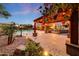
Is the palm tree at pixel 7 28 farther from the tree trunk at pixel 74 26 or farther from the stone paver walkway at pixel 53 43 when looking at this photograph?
the tree trunk at pixel 74 26

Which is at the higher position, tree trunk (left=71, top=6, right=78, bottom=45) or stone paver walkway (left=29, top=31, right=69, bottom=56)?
tree trunk (left=71, top=6, right=78, bottom=45)

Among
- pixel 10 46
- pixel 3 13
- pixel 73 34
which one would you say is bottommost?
pixel 10 46

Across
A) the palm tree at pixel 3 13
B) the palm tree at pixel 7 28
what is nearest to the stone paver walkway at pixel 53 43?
the palm tree at pixel 7 28

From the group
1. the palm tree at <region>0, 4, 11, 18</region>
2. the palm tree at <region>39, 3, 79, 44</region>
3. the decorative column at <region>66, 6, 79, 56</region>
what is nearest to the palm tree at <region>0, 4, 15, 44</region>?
the palm tree at <region>0, 4, 11, 18</region>

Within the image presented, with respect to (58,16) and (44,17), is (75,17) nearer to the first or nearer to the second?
(58,16)

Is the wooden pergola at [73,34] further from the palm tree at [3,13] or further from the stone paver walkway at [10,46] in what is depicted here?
the palm tree at [3,13]

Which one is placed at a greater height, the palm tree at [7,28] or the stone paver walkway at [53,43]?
the palm tree at [7,28]

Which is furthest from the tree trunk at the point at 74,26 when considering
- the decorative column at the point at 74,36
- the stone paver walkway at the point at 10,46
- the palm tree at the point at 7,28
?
the palm tree at the point at 7,28

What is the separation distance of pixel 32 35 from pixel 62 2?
1.35 feet

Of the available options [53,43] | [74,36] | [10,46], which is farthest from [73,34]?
[10,46]

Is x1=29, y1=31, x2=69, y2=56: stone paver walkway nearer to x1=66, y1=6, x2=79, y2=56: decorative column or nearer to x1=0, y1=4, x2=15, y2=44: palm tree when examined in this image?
x1=66, y1=6, x2=79, y2=56: decorative column

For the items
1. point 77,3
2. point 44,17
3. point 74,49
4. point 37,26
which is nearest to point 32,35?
point 37,26

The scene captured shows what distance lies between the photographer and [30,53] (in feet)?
5.57

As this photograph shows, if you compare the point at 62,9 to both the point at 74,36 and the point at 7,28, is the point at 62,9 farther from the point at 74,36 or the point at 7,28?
the point at 7,28
